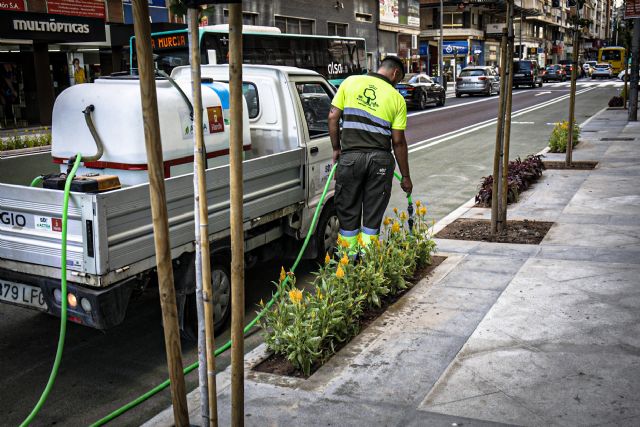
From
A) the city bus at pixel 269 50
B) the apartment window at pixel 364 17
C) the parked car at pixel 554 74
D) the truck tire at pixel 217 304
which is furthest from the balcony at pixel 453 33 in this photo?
the truck tire at pixel 217 304

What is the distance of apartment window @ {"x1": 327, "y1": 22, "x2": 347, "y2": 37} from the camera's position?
141ft

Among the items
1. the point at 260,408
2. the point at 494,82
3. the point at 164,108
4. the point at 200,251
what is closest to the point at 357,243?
the point at 164,108

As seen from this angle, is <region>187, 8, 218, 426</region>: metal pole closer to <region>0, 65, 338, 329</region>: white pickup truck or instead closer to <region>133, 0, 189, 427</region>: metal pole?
<region>133, 0, 189, 427</region>: metal pole

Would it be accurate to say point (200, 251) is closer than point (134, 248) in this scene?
Yes

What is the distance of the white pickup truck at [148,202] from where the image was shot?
4520mm

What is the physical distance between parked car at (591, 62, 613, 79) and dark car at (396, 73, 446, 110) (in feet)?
141

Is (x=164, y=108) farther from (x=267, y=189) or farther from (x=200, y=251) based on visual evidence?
(x=200, y=251)

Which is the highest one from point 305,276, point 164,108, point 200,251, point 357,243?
point 164,108

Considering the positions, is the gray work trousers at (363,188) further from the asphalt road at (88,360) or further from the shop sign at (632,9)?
the shop sign at (632,9)

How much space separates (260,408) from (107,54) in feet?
98.8

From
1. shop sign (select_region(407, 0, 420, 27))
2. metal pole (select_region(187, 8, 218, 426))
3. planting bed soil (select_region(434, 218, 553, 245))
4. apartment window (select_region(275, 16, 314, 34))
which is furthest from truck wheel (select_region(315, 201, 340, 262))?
shop sign (select_region(407, 0, 420, 27))

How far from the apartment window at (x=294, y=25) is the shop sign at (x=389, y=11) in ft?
34.1

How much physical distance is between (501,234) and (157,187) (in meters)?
5.88

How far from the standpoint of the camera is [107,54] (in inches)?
1244
